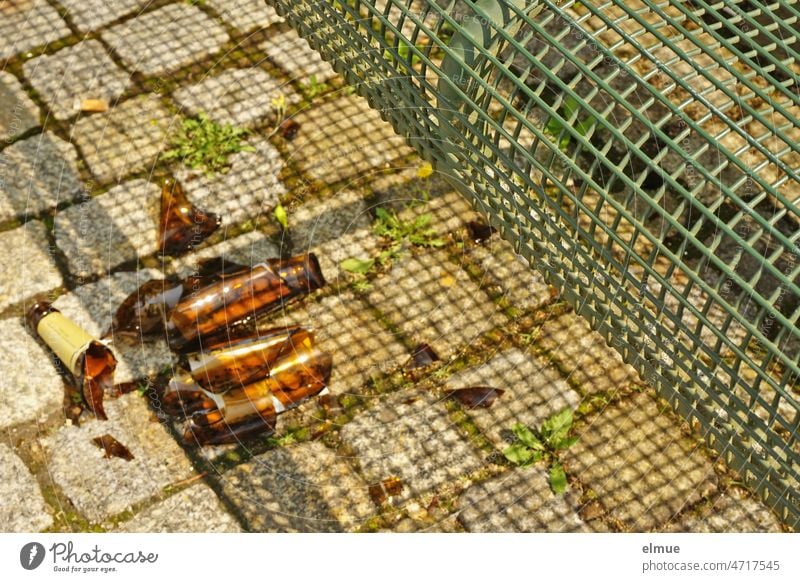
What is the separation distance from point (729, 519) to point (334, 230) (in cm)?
145

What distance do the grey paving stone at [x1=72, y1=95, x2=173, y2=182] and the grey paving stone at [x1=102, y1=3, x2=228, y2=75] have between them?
19cm

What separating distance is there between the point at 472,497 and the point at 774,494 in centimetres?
92

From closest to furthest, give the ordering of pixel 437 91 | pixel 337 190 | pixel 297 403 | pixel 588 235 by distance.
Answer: pixel 588 235
pixel 437 91
pixel 297 403
pixel 337 190

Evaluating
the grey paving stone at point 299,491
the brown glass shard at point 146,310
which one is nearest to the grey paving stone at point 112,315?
the brown glass shard at point 146,310

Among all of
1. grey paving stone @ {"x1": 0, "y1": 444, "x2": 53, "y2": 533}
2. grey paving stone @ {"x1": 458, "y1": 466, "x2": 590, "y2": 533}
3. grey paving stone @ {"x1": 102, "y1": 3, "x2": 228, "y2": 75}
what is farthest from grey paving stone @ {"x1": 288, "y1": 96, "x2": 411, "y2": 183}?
grey paving stone @ {"x1": 0, "y1": 444, "x2": 53, "y2": 533}

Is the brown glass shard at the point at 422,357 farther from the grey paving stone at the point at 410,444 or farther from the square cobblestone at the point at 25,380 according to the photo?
the square cobblestone at the point at 25,380

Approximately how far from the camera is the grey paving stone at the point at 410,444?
2.50 m

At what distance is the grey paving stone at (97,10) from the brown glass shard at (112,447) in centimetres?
178

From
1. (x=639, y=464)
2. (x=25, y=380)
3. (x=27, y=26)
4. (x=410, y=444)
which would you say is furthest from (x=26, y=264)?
(x=639, y=464)

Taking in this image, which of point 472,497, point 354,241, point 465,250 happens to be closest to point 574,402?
point 472,497

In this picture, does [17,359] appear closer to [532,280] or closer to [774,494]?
[532,280]

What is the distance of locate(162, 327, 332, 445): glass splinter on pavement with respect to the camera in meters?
2.56

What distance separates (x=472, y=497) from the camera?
2.46 meters

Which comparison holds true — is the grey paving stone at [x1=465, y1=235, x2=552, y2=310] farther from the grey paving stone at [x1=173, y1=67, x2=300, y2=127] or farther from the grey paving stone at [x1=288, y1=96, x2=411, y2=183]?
the grey paving stone at [x1=173, y1=67, x2=300, y2=127]
